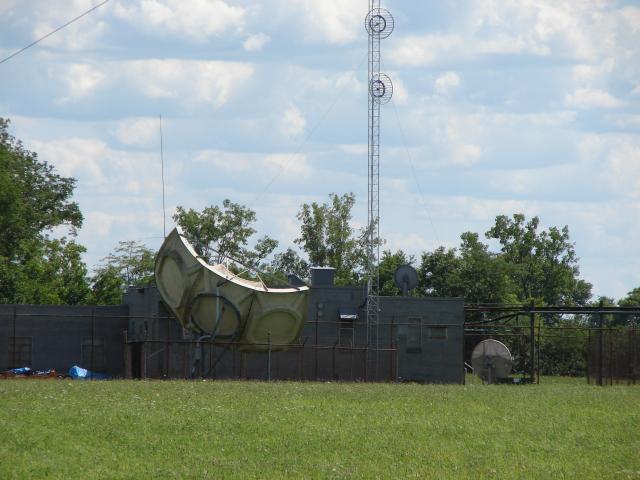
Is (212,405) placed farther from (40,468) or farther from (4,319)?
(4,319)

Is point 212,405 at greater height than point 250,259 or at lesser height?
lesser

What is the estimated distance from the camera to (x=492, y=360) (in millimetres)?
54625

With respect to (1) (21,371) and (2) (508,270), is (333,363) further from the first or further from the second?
(2) (508,270)

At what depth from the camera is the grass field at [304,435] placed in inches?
886

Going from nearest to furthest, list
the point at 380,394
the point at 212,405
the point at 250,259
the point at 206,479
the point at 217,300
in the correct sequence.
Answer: the point at 206,479
the point at 212,405
the point at 380,394
the point at 217,300
the point at 250,259

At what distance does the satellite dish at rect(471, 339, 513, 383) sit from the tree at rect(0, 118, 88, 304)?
38.0m

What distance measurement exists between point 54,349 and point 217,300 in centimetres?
1380

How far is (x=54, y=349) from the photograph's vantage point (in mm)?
57625

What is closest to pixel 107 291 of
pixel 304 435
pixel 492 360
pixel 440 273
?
pixel 440 273

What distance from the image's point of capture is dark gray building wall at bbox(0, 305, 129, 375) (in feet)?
186

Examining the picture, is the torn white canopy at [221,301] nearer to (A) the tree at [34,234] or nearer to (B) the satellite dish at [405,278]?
(B) the satellite dish at [405,278]

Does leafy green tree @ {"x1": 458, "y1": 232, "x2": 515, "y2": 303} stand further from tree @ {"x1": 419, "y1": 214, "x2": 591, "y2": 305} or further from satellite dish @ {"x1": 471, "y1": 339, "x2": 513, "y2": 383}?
satellite dish @ {"x1": 471, "y1": 339, "x2": 513, "y2": 383}

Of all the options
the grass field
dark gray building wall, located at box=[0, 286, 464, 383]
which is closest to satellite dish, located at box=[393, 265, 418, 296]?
dark gray building wall, located at box=[0, 286, 464, 383]

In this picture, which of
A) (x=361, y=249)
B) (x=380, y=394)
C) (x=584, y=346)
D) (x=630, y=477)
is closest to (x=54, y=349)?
(x=380, y=394)
